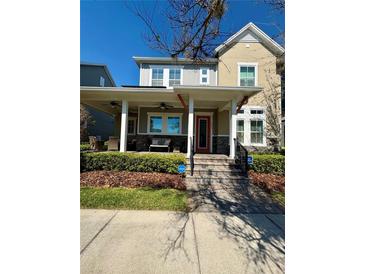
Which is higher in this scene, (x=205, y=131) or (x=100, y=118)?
(x=100, y=118)

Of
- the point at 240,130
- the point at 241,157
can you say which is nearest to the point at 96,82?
the point at 240,130

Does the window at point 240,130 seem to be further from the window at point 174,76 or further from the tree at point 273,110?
the window at point 174,76

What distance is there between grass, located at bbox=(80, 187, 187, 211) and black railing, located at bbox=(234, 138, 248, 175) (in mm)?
3061

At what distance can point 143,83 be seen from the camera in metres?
13.5

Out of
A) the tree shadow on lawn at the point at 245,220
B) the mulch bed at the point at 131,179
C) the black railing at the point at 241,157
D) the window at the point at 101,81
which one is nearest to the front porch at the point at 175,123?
the black railing at the point at 241,157

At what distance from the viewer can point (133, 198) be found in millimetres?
5094

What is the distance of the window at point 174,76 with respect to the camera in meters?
13.4

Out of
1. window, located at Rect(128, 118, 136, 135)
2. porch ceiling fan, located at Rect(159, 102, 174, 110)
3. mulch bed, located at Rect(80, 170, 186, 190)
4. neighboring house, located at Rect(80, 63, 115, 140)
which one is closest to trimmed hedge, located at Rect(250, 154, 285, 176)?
mulch bed, located at Rect(80, 170, 186, 190)
